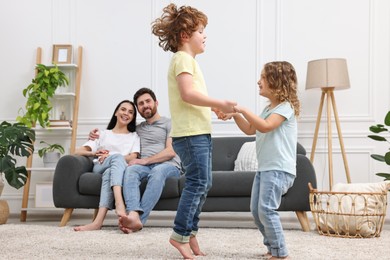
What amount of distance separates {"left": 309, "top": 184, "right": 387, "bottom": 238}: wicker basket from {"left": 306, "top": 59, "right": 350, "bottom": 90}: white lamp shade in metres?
1.04

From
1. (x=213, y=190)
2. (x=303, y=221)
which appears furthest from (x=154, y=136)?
(x=303, y=221)

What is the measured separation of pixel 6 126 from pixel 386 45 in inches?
123

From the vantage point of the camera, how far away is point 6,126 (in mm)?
4039

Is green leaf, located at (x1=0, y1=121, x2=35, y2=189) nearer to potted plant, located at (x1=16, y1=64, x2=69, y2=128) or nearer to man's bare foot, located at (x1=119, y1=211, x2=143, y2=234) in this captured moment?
potted plant, located at (x1=16, y1=64, x2=69, y2=128)

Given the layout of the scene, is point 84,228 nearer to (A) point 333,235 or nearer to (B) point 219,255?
(B) point 219,255

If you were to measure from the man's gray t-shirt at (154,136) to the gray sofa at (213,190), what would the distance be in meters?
0.38

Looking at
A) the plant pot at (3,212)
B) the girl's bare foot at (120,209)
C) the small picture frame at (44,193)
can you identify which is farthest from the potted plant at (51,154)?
the girl's bare foot at (120,209)

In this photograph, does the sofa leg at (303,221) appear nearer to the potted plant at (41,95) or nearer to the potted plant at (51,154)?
the potted plant at (51,154)

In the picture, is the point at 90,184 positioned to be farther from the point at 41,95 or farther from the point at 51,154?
the point at 41,95

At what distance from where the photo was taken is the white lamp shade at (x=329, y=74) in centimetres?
408

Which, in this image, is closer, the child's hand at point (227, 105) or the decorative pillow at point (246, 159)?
the child's hand at point (227, 105)

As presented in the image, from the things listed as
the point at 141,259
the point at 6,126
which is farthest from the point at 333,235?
the point at 6,126

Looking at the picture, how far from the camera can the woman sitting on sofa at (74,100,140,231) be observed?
346cm

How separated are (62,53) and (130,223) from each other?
7.08 feet
